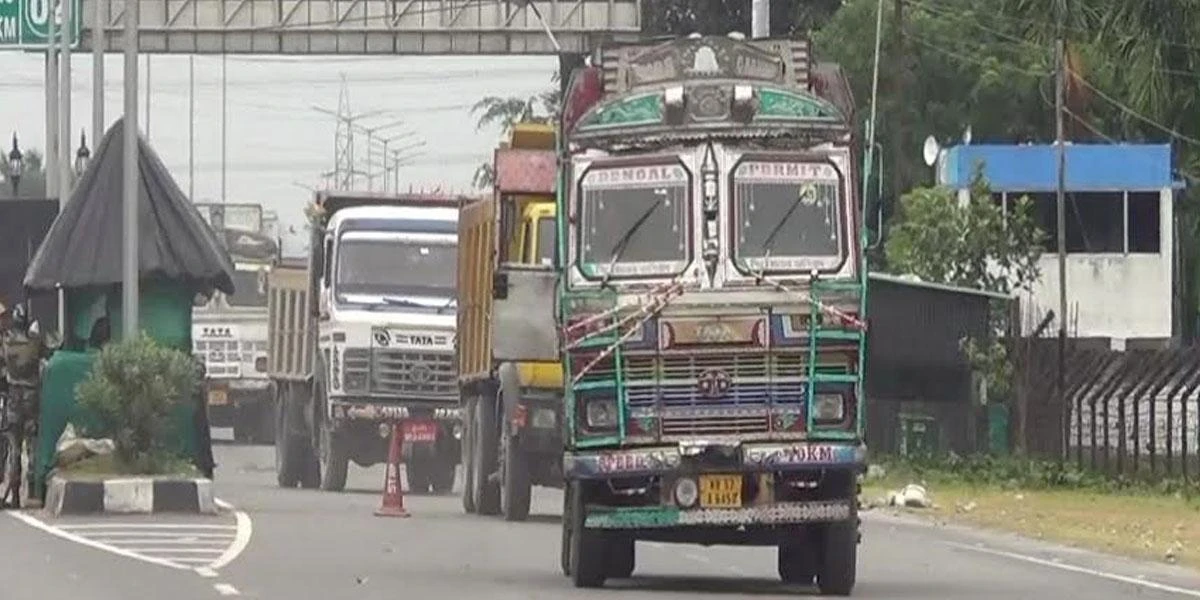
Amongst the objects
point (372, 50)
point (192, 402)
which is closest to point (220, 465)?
point (372, 50)

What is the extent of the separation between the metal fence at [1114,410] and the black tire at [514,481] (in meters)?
11.6

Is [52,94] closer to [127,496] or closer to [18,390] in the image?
[18,390]

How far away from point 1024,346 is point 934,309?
1.56 metres

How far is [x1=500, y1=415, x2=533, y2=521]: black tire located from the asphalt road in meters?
0.32

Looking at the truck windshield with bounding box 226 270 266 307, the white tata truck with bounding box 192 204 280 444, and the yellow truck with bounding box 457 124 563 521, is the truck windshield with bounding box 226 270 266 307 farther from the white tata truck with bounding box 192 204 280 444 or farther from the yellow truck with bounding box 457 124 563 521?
the yellow truck with bounding box 457 124 563 521

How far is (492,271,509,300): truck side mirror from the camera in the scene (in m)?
21.9

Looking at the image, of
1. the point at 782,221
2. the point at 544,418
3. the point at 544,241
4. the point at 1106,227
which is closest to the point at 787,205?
the point at 782,221

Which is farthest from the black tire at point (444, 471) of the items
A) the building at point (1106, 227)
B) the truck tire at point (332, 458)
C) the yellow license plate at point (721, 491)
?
the building at point (1106, 227)

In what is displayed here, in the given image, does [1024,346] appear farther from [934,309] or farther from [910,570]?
[910,570]

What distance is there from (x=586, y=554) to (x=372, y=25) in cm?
4327

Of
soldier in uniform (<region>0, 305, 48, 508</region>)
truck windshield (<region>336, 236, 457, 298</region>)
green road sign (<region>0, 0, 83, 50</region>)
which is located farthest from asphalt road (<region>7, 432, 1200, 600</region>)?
green road sign (<region>0, 0, 83, 50</region>)

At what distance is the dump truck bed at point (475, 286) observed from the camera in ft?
94.2

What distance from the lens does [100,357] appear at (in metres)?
26.7

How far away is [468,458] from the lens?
99.4 ft
